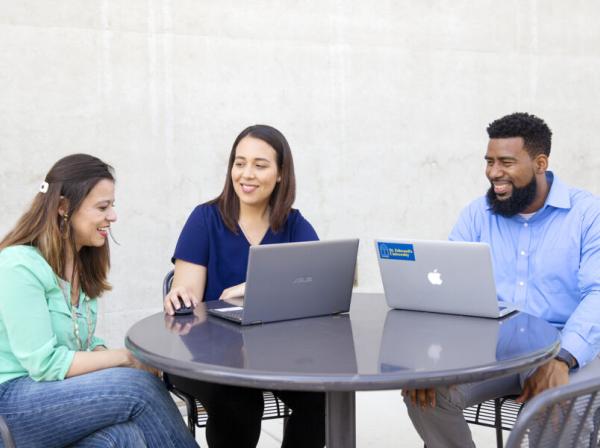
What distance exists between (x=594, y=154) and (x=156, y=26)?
3.24 m

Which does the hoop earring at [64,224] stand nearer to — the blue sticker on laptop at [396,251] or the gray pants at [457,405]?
the blue sticker on laptop at [396,251]

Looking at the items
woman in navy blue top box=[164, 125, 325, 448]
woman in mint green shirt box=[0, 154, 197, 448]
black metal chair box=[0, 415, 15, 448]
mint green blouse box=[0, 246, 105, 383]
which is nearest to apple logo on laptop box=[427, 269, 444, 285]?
woman in navy blue top box=[164, 125, 325, 448]

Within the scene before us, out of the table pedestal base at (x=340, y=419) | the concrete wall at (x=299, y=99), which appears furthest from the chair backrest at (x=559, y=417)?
the concrete wall at (x=299, y=99)

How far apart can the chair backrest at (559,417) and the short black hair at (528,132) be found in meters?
1.53

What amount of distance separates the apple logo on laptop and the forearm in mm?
919

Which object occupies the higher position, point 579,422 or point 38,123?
point 38,123

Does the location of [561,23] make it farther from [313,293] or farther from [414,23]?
[313,293]

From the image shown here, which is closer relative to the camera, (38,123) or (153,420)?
(153,420)

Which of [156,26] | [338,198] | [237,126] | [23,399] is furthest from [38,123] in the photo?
[23,399]

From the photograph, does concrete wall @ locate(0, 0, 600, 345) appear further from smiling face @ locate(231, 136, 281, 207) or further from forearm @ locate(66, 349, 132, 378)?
forearm @ locate(66, 349, 132, 378)

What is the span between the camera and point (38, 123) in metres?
3.79

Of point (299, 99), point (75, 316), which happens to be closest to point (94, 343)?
point (75, 316)

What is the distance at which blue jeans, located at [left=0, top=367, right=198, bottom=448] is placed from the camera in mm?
1983

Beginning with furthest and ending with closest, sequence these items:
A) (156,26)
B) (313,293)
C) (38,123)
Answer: (156,26) → (38,123) → (313,293)
